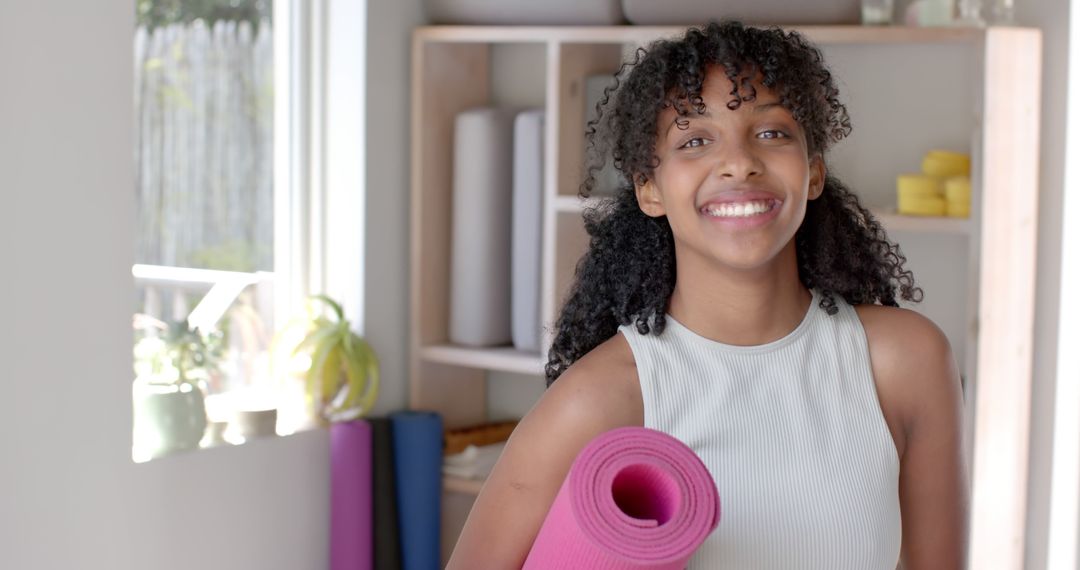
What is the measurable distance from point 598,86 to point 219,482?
117 cm

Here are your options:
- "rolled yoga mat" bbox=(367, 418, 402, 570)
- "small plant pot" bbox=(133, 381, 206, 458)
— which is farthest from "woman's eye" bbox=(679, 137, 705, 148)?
"rolled yoga mat" bbox=(367, 418, 402, 570)

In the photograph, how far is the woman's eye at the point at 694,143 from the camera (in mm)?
1288

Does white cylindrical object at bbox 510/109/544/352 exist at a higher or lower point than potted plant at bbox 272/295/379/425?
Answer: higher

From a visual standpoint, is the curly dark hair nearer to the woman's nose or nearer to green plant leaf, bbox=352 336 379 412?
the woman's nose

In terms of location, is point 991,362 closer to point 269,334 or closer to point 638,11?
point 638,11

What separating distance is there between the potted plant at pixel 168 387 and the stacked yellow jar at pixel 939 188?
4.75ft

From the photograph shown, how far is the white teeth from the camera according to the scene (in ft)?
4.02

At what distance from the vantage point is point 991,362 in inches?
103

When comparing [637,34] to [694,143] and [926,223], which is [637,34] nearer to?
[926,223]

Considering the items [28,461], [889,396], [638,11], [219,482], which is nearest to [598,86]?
[638,11]

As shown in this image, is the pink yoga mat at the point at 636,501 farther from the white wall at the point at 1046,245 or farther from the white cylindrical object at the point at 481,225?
the white cylindrical object at the point at 481,225

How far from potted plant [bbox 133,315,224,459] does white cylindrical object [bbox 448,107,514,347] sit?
64 cm

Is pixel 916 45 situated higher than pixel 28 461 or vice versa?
pixel 916 45

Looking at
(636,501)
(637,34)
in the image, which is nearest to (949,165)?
(637,34)
